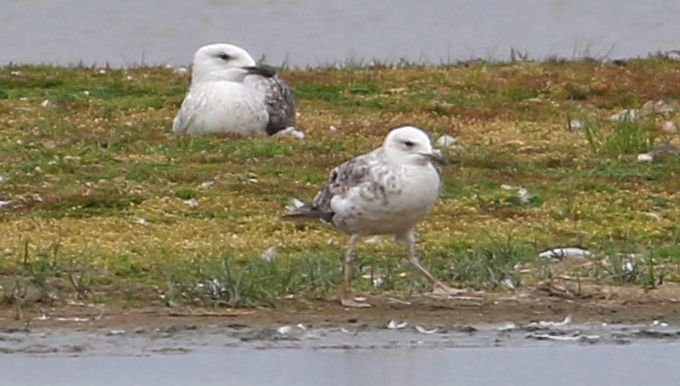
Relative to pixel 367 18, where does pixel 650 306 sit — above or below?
below

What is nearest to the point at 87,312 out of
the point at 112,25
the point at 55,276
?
the point at 55,276

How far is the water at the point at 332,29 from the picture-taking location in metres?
22.5

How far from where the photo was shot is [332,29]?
2488 centimetres

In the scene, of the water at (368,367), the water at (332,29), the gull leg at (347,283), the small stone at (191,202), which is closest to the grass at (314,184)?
the small stone at (191,202)

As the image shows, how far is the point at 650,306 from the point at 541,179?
3.19 m

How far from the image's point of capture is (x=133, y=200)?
512 inches

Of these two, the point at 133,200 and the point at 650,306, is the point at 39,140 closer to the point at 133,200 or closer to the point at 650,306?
the point at 133,200

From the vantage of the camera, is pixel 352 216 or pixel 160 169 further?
pixel 160 169

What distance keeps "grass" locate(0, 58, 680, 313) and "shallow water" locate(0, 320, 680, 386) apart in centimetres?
57

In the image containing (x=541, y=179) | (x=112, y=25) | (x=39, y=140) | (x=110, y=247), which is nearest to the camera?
(x=110, y=247)

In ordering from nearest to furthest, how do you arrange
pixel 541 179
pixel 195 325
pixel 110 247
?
pixel 195 325 → pixel 110 247 → pixel 541 179

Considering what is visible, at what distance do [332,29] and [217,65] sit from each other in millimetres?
9261

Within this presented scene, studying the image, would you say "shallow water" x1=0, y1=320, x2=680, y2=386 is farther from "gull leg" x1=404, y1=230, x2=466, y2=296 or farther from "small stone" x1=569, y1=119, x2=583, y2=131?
"small stone" x1=569, y1=119, x2=583, y2=131

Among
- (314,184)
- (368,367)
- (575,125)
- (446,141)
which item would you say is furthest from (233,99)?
(368,367)
